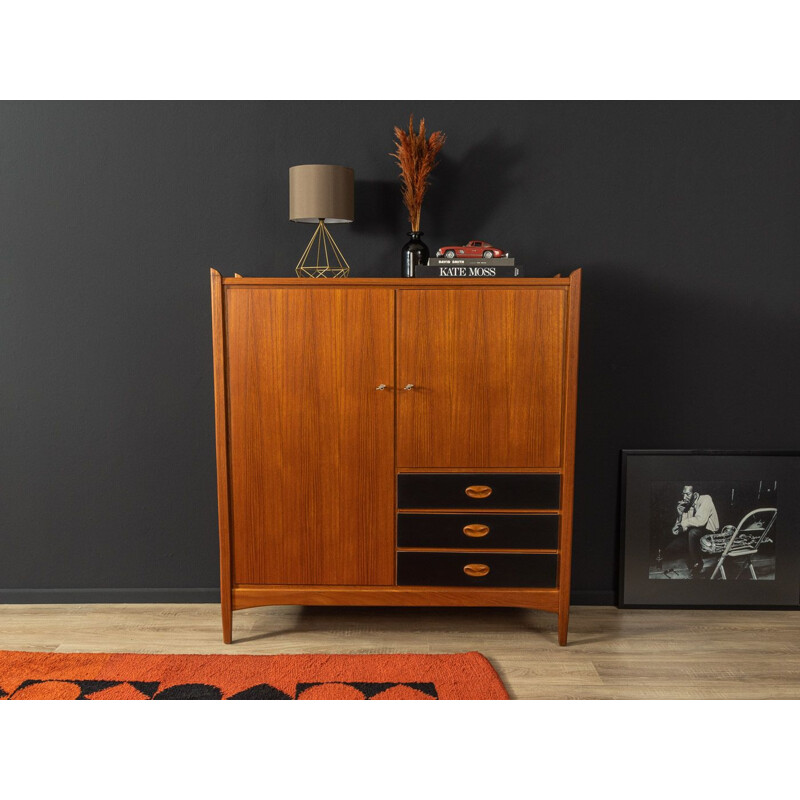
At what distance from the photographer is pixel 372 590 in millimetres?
2500

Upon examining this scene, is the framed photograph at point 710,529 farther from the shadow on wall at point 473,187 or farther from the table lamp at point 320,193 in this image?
the table lamp at point 320,193

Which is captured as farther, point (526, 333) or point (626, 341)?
point (626, 341)

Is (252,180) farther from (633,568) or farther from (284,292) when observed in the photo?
(633,568)

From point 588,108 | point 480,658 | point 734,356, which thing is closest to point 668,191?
point 588,108

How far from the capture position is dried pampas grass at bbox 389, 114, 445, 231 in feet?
8.57

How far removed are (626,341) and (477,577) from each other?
1212 mm

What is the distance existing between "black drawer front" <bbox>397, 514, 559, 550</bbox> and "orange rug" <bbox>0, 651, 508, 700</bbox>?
419 mm

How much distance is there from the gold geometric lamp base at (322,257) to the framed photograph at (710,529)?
150cm

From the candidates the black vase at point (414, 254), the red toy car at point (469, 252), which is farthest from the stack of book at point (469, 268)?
the black vase at point (414, 254)

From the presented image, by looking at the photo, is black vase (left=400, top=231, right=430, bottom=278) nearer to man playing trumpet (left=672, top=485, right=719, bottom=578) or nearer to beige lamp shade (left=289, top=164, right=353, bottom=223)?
beige lamp shade (left=289, top=164, right=353, bottom=223)

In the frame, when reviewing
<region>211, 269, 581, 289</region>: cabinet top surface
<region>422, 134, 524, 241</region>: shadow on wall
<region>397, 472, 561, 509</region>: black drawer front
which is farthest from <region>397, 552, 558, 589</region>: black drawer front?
<region>422, 134, 524, 241</region>: shadow on wall

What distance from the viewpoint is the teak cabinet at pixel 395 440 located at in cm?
238

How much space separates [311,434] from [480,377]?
2.17ft

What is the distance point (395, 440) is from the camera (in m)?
2.44
